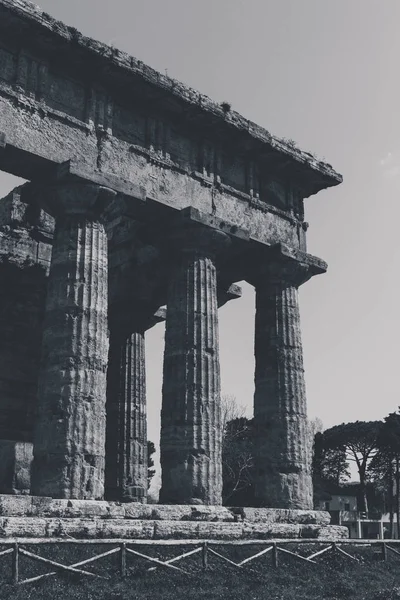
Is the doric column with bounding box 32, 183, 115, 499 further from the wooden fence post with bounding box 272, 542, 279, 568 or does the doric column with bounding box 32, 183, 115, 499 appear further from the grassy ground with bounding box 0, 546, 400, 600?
the wooden fence post with bounding box 272, 542, 279, 568

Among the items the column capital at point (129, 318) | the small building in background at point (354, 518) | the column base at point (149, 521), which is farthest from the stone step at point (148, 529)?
the small building in background at point (354, 518)

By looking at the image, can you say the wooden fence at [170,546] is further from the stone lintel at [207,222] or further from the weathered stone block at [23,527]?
the stone lintel at [207,222]

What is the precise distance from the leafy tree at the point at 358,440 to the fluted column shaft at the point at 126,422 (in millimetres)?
40254

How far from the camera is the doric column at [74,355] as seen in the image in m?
14.9

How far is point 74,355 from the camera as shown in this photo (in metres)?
15.6

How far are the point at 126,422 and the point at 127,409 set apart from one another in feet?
1.30

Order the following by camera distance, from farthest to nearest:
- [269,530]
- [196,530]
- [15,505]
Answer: [269,530]
[196,530]
[15,505]

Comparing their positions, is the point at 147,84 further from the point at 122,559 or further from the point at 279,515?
the point at 122,559

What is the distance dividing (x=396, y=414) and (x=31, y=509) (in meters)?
46.0

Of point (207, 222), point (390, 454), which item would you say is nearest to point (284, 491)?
point (207, 222)

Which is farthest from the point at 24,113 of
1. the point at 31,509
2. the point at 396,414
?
the point at 396,414

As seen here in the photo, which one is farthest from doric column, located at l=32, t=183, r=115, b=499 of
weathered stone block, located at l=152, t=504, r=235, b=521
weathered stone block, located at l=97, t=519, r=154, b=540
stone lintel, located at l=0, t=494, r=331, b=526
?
weathered stone block, located at l=152, t=504, r=235, b=521

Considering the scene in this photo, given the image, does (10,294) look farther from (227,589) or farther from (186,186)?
(227,589)

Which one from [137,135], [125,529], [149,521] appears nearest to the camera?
[125,529]
